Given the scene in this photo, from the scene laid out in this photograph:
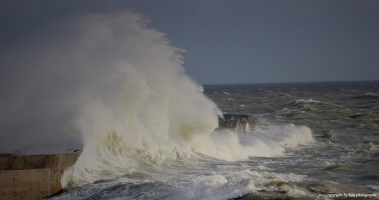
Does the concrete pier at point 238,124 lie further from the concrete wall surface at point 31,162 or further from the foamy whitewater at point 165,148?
the concrete wall surface at point 31,162

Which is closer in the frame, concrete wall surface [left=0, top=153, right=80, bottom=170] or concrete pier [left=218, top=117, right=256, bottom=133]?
concrete wall surface [left=0, top=153, right=80, bottom=170]

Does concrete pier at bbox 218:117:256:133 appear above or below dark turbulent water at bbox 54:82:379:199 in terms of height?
above

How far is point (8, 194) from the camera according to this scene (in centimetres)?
1024

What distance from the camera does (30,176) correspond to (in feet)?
34.9

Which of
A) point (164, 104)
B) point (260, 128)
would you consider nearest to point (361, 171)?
point (164, 104)

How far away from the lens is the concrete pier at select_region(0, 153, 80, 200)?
10.3 meters

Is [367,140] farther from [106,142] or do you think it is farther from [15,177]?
[15,177]

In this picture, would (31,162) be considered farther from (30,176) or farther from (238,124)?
(238,124)

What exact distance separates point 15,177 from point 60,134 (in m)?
4.02

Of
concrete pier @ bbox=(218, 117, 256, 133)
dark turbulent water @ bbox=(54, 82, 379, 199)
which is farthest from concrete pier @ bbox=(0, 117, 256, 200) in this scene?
concrete pier @ bbox=(218, 117, 256, 133)

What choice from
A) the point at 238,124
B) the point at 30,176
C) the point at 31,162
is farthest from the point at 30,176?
the point at 238,124

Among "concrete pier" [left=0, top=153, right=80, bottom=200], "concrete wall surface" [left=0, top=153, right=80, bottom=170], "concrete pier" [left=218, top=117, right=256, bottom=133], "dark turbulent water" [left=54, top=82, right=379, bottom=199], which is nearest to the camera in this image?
"dark turbulent water" [left=54, top=82, right=379, bottom=199]

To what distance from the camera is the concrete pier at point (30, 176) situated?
1031 cm

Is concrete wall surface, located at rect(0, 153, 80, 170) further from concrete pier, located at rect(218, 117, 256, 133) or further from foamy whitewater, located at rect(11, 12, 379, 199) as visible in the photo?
concrete pier, located at rect(218, 117, 256, 133)
